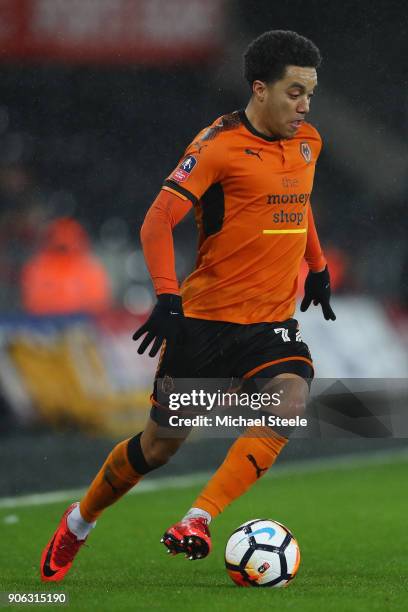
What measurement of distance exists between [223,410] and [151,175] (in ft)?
36.6

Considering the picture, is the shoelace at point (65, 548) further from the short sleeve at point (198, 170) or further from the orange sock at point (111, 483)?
the short sleeve at point (198, 170)

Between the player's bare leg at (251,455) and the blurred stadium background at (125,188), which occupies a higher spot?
the player's bare leg at (251,455)

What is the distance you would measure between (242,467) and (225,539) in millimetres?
1674

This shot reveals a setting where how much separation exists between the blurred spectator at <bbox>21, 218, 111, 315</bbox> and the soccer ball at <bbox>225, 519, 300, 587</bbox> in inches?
225

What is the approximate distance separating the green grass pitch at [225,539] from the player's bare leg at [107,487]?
8cm

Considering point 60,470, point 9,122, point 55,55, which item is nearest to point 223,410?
point 60,470

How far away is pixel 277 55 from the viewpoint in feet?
16.4

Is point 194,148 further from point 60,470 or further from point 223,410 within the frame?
point 60,470

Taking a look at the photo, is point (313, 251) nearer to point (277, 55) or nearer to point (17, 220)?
point (277, 55)

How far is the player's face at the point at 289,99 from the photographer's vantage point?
16.4 ft

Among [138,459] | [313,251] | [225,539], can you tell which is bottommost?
[225,539]

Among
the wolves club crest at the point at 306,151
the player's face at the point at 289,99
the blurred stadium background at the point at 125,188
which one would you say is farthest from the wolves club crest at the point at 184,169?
the blurred stadium background at the point at 125,188

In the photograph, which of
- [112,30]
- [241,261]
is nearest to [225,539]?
[241,261]

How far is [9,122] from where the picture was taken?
14.3m
